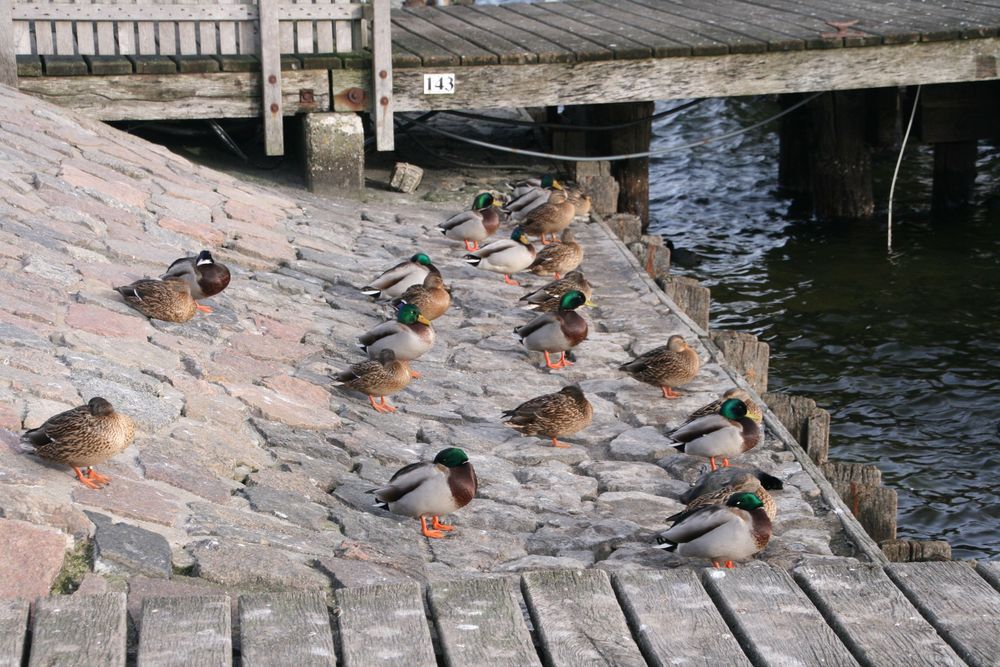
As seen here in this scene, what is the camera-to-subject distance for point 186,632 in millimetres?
3654

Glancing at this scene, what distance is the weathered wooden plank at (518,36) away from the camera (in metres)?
12.2

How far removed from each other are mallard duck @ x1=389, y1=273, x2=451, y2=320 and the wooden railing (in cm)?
335

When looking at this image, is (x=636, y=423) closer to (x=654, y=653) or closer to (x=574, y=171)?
(x=654, y=653)

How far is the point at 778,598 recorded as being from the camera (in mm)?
3951

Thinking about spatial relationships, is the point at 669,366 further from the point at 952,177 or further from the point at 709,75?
the point at 952,177

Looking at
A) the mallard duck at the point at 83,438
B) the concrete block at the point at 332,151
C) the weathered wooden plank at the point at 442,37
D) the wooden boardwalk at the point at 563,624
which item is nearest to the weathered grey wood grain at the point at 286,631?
the wooden boardwalk at the point at 563,624

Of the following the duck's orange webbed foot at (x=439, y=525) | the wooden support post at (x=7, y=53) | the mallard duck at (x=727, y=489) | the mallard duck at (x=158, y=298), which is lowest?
the duck's orange webbed foot at (x=439, y=525)

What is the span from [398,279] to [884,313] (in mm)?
5774

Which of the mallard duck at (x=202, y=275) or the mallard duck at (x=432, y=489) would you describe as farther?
the mallard duck at (x=202, y=275)

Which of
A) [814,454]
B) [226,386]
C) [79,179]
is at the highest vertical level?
[79,179]

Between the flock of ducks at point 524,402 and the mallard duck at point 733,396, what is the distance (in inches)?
0.5

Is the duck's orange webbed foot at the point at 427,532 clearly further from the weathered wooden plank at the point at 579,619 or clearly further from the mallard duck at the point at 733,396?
the weathered wooden plank at the point at 579,619

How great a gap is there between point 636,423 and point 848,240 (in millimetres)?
8094

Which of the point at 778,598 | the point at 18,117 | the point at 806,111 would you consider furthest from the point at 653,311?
the point at 806,111
